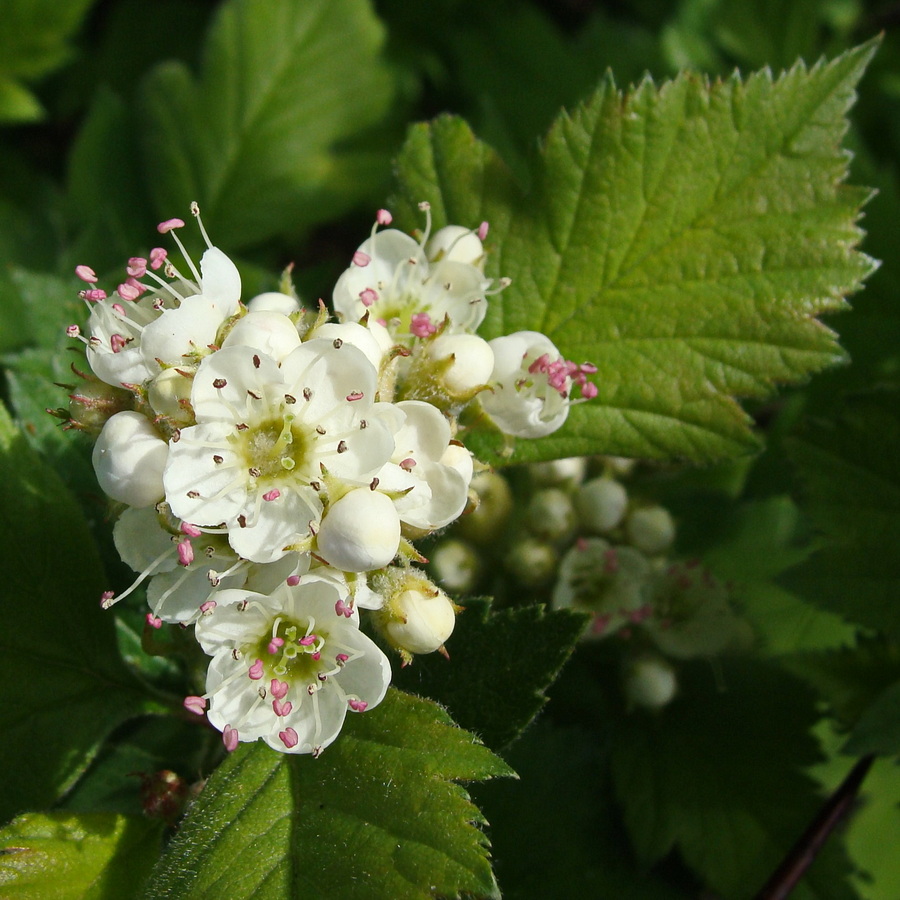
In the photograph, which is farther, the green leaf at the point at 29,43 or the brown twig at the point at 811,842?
the green leaf at the point at 29,43

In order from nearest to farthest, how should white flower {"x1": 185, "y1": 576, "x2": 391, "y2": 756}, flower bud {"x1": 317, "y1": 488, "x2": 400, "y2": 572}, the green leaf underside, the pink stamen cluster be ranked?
flower bud {"x1": 317, "y1": 488, "x2": 400, "y2": 572} < white flower {"x1": 185, "y1": 576, "x2": 391, "y2": 756} < the pink stamen cluster < the green leaf underside

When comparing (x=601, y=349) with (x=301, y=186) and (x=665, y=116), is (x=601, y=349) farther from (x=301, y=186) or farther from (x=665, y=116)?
(x=301, y=186)

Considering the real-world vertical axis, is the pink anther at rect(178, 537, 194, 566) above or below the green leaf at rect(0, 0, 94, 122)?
below

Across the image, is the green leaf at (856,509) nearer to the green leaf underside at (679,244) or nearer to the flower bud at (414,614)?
the green leaf underside at (679,244)

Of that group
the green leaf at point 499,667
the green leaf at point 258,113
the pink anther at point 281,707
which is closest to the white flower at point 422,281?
the green leaf at point 499,667

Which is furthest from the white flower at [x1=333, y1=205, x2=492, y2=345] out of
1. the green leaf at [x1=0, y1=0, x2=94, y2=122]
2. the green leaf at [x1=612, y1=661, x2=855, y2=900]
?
the green leaf at [x1=0, y1=0, x2=94, y2=122]

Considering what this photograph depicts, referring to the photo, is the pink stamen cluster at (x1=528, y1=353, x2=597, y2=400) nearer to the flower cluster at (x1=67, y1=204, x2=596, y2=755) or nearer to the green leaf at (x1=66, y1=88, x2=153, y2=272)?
the flower cluster at (x1=67, y1=204, x2=596, y2=755)

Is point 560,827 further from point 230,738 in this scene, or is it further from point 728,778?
point 230,738
